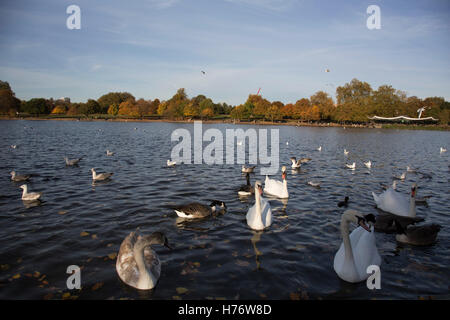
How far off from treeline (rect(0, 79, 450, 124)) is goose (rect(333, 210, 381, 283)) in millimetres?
124323

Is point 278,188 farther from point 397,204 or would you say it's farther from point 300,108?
point 300,108

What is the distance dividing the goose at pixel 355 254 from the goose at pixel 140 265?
420cm

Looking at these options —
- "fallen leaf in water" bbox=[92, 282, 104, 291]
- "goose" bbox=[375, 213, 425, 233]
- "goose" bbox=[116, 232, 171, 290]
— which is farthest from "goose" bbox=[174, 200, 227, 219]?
"goose" bbox=[375, 213, 425, 233]

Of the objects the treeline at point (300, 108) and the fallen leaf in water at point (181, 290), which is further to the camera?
the treeline at point (300, 108)

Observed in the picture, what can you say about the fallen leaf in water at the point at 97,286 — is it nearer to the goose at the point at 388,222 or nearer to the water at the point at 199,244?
the water at the point at 199,244

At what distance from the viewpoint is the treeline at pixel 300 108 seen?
4702 inches

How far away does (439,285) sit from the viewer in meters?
6.09

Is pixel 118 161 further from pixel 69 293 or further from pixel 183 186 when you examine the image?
pixel 69 293

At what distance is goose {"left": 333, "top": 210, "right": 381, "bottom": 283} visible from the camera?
5934 mm

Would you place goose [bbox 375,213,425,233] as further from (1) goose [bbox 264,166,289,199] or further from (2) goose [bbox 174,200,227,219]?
(2) goose [bbox 174,200,227,219]

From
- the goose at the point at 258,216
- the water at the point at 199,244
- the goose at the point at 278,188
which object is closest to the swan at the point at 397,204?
the water at the point at 199,244

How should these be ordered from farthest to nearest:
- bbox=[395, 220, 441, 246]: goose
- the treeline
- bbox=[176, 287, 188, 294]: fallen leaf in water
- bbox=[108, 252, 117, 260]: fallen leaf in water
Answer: the treeline < bbox=[395, 220, 441, 246]: goose < bbox=[108, 252, 117, 260]: fallen leaf in water < bbox=[176, 287, 188, 294]: fallen leaf in water
